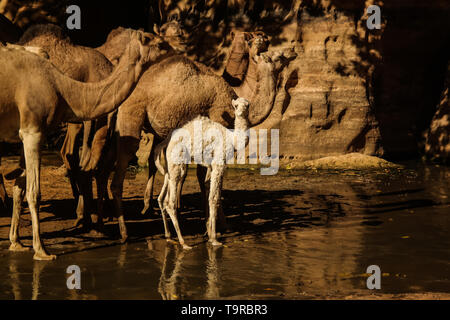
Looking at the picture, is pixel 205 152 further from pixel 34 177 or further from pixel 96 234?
pixel 34 177

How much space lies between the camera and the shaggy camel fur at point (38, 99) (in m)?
7.61

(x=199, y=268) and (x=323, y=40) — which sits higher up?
(x=323, y=40)

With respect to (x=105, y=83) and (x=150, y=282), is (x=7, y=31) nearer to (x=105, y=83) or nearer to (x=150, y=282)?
(x=105, y=83)

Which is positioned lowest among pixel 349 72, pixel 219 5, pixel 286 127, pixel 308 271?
pixel 308 271

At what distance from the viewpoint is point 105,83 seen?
320 inches

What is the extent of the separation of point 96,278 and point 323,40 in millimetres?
11047

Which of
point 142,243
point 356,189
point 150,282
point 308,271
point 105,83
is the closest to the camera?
point 150,282

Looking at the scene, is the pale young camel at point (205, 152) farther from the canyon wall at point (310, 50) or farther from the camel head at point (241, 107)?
the canyon wall at point (310, 50)

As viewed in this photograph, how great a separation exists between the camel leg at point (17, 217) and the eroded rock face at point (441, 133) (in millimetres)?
12457

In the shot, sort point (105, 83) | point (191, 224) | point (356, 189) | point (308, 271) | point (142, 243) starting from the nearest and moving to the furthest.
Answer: point (308, 271) < point (105, 83) < point (142, 243) < point (191, 224) < point (356, 189)

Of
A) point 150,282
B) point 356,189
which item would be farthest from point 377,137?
point 150,282

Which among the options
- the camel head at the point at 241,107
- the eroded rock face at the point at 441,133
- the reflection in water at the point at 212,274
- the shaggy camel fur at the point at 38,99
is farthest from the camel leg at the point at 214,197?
the eroded rock face at the point at 441,133

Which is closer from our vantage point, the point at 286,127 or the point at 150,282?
the point at 150,282

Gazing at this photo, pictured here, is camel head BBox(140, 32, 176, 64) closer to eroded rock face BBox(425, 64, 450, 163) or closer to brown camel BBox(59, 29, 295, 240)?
brown camel BBox(59, 29, 295, 240)
